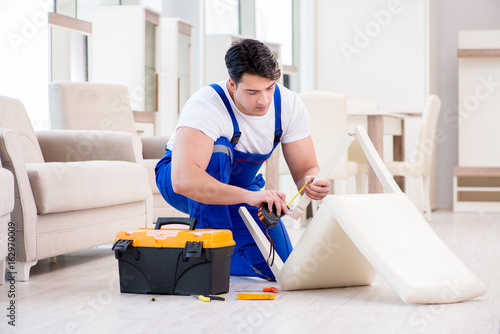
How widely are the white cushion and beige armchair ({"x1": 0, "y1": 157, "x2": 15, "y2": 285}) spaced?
3.13 feet

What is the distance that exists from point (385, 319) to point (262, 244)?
→ 599 millimetres

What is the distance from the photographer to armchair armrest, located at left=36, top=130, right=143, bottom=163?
338cm

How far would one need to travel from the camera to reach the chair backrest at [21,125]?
3.01 m

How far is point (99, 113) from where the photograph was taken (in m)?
4.05

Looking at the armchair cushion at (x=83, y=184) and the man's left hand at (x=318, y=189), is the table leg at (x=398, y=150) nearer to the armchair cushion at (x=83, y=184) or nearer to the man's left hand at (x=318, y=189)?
the armchair cushion at (x=83, y=184)

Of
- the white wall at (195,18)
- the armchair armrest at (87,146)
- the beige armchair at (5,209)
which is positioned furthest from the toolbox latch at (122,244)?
the white wall at (195,18)

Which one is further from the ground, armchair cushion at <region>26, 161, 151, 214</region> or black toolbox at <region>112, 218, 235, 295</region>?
armchair cushion at <region>26, 161, 151, 214</region>

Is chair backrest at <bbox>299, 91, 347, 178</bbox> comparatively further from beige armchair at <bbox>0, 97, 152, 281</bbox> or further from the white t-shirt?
the white t-shirt

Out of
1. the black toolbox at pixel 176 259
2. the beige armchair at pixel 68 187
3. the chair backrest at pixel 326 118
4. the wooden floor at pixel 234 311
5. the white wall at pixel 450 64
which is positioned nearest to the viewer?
the wooden floor at pixel 234 311

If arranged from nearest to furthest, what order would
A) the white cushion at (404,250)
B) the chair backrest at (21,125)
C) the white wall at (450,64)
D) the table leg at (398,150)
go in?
the white cushion at (404,250), the chair backrest at (21,125), the table leg at (398,150), the white wall at (450,64)

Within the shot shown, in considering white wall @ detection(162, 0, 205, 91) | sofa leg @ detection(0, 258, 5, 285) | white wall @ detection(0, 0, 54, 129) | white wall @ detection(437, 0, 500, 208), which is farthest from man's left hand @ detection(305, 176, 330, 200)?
white wall @ detection(437, 0, 500, 208)

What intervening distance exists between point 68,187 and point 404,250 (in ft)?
4.16

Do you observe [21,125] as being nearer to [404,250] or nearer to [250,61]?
[250,61]

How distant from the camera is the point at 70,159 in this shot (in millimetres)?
3391
